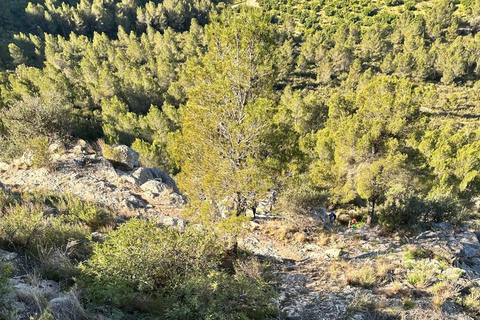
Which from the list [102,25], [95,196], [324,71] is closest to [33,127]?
[95,196]

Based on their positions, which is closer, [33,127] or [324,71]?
[33,127]

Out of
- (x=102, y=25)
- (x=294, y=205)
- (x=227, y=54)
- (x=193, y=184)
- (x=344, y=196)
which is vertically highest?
(x=102, y=25)

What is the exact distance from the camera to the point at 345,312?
720 centimetres

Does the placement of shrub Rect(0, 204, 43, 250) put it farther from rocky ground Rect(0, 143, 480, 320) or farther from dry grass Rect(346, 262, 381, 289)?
dry grass Rect(346, 262, 381, 289)

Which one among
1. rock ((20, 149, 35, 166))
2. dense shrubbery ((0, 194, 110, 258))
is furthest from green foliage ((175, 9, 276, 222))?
rock ((20, 149, 35, 166))

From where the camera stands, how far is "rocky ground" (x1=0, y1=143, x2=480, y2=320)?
7.39 m

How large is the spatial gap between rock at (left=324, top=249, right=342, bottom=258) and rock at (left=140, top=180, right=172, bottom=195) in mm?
8556

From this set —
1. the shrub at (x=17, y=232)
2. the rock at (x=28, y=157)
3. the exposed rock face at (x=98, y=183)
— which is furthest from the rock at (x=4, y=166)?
the shrub at (x=17, y=232)

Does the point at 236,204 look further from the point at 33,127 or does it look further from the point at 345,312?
the point at 33,127

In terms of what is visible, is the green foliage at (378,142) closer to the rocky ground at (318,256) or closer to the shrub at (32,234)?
the rocky ground at (318,256)

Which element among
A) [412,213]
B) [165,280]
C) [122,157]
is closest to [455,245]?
[412,213]

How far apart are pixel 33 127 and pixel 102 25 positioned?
308 ft

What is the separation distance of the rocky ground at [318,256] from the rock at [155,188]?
0.17 ft

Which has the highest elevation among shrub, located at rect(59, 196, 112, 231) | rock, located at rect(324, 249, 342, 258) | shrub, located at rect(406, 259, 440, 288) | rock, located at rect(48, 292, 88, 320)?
rock, located at rect(48, 292, 88, 320)
